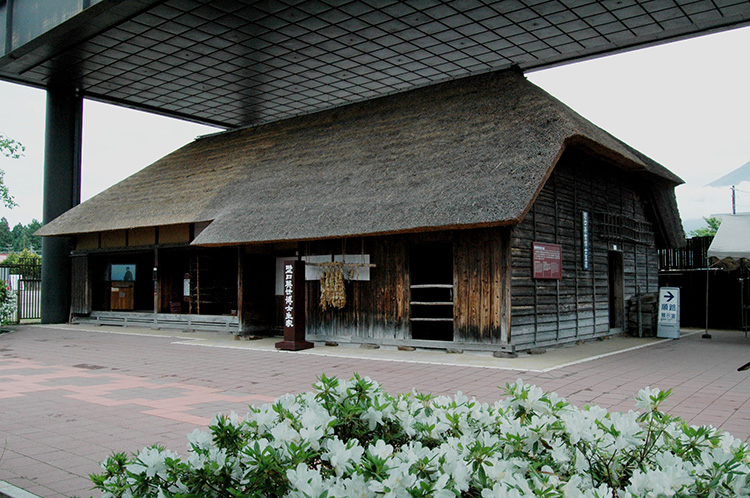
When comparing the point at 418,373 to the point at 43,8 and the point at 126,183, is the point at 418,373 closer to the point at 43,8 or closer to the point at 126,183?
the point at 43,8

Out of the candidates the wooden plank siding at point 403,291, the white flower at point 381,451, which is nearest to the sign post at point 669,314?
the wooden plank siding at point 403,291

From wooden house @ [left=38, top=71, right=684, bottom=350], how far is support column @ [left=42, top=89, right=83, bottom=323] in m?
1.26

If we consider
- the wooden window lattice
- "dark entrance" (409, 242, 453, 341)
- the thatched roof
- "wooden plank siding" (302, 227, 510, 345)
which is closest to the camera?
the thatched roof

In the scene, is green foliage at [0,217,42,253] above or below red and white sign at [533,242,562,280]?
above

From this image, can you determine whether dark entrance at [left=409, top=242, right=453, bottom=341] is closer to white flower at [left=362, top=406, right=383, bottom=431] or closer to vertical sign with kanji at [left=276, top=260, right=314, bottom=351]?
vertical sign with kanji at [left=276, top=260, right=314, bottom=351]

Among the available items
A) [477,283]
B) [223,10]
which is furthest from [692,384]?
[223,10]

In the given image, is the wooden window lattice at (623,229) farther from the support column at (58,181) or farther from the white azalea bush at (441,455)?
the support column at (58,181)

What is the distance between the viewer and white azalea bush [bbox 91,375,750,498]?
5.97 feet

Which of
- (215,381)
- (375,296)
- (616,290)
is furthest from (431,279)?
(215,381)

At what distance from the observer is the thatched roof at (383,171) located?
10219mm

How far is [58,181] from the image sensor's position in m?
19.4

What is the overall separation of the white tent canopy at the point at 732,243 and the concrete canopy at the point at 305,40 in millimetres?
4392

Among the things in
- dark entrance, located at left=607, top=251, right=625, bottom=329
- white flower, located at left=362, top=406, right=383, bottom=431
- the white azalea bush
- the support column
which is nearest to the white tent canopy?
dark entrance, located at left=607, top=251, right=625, bottom=329

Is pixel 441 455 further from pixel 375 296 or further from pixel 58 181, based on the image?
pixel 58 181
